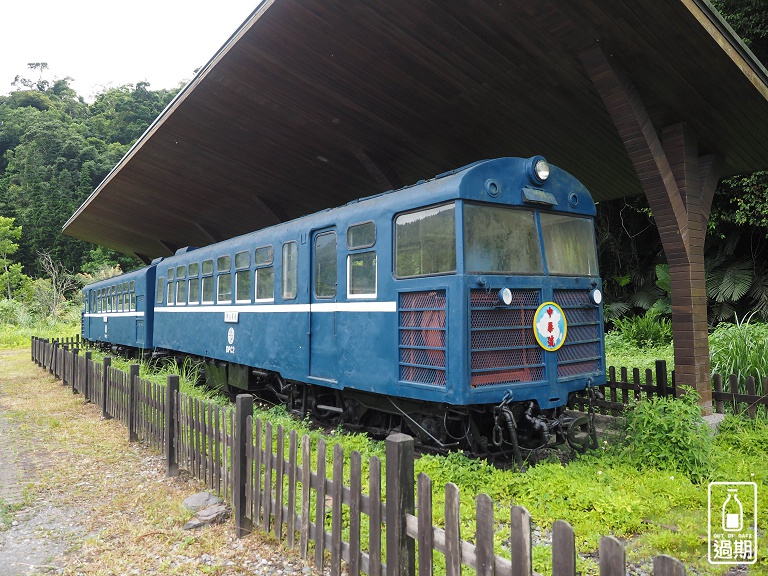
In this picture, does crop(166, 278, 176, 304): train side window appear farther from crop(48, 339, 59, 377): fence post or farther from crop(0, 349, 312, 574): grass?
crop(0, 349, 312, 574): grass

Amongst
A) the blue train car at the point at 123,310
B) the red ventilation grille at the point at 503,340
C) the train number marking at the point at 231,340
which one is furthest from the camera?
the blue train car at the point at 123,310

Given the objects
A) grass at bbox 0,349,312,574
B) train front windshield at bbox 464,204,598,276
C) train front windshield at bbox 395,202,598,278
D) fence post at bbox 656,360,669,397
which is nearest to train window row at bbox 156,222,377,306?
train front windshield at bbox 395,202,598,278

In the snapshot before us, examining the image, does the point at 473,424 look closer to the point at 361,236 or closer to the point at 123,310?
the point at 361,236

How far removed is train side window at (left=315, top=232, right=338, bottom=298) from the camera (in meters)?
6.43

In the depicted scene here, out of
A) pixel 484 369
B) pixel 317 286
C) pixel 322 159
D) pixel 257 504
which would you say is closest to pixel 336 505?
pixel 257 504

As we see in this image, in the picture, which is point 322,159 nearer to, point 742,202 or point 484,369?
point 484,369

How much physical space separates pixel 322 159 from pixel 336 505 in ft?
29.3

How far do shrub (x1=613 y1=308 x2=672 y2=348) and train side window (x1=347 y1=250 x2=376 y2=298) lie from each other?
35.9ft

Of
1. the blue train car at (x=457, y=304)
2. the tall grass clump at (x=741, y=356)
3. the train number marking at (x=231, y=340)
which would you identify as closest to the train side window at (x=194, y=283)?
the train number marking at (x=231, y=340)

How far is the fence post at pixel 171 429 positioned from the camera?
5.35 metres

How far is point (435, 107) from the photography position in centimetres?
848

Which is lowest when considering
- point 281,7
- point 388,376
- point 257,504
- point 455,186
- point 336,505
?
point 257,504

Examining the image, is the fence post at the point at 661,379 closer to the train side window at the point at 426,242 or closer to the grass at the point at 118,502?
the train side window at the point at 426,242

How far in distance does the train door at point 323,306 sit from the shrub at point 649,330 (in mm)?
10726
